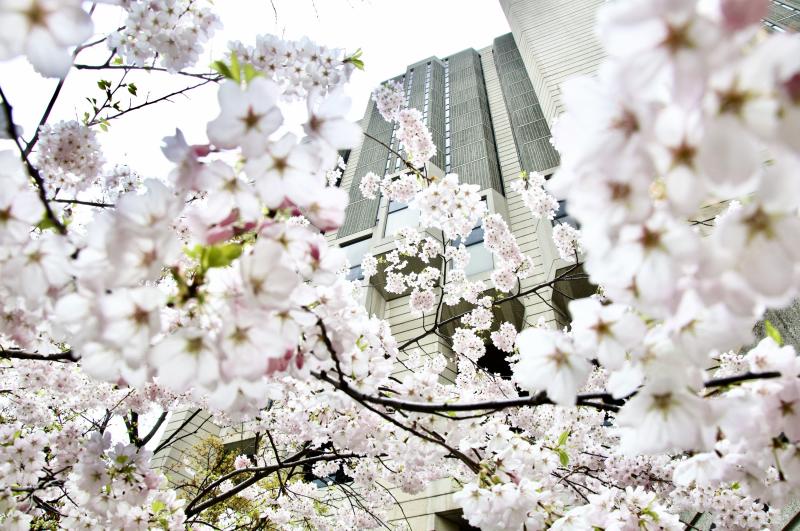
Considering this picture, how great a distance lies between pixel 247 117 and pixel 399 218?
14.6 m

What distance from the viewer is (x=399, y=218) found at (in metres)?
15.7

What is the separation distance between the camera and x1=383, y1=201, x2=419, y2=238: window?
15207mm

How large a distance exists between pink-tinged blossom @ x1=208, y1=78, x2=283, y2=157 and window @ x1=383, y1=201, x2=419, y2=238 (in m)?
13.9

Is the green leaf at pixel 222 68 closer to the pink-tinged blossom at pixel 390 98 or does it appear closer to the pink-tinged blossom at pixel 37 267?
the pink-tinged blossom at pixel 37 267

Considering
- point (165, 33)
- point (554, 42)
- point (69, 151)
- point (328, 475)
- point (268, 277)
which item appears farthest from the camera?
point (554, 42)

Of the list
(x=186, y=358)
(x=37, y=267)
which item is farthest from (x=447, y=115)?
(x=186, y=358)

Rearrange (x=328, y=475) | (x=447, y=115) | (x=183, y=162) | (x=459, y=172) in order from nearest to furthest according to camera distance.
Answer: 1. (x=183, y=162)
2. (x=328, y=475)
3. (x=459, y=172)
4. (x=447, y=115)

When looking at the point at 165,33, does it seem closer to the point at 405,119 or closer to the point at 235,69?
the point at 235,69

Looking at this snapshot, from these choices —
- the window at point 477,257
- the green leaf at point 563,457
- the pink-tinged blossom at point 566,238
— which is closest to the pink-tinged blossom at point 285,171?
Result: the green leaf at point 563,457

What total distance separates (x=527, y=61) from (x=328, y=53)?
19.5m

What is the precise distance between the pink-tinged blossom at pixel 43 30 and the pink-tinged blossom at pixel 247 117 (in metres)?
0.38

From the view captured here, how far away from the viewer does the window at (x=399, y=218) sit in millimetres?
15207

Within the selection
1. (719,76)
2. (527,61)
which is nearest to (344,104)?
(719,76)

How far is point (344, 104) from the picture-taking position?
52.4 inches
